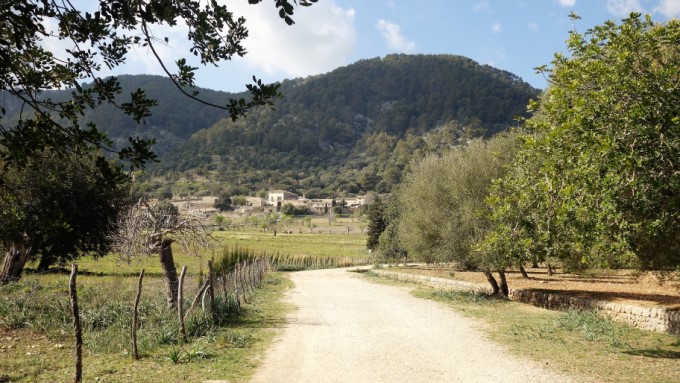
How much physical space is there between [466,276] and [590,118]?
78.2 ft

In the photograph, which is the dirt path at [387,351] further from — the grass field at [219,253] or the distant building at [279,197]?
the distant building at [279,197]

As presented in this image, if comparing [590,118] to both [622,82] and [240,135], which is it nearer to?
[622,82]

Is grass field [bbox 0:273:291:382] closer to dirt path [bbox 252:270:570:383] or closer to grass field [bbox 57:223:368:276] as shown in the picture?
Result: dirt path [bbox 252:270:570:383]

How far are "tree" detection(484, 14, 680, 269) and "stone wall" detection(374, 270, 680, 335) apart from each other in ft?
13.8

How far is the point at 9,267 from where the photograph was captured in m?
19.6

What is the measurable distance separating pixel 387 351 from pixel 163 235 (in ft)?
27.2

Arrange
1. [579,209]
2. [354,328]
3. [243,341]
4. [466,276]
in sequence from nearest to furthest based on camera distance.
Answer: [579,209] → [243,341] → [354,328] → [466,276]

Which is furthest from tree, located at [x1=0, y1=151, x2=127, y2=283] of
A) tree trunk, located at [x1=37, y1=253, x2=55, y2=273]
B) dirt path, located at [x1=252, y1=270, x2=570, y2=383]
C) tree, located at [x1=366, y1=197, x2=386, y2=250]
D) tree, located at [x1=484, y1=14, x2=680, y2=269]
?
tree, located at [x1=366, y1=197, x2=386, y2=250]

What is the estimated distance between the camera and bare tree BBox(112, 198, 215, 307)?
580 inches

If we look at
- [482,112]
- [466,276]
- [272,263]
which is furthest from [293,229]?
[482,112]

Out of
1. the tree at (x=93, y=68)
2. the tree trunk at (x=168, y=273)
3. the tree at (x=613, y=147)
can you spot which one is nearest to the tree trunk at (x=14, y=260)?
the tree trunk at (x=168, y=273)

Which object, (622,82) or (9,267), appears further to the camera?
(9,267)

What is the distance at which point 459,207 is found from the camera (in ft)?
72.4

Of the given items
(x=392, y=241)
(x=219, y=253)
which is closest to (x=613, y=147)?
(x=219, y=253)
